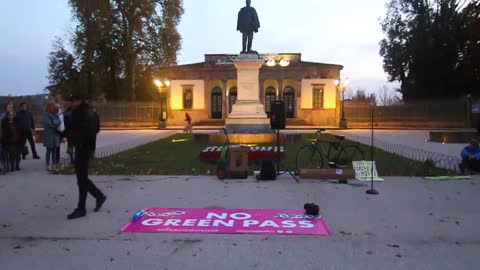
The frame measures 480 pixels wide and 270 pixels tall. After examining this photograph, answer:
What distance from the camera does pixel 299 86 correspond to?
5591cm

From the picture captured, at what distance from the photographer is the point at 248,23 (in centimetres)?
2530

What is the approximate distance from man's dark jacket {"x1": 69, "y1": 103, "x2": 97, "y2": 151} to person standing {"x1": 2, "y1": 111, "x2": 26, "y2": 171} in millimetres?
6182

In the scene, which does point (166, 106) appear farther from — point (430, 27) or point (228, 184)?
point (228, 184)

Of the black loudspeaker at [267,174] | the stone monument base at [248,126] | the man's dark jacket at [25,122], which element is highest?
the man's dark jacket at [25,122]

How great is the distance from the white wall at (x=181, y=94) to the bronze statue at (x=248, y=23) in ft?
102

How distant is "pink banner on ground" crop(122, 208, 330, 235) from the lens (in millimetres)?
6648

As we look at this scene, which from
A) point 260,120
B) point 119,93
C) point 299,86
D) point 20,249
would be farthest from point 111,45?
point 20,249

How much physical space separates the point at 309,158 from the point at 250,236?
6489 mm

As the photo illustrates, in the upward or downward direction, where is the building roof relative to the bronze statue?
upward

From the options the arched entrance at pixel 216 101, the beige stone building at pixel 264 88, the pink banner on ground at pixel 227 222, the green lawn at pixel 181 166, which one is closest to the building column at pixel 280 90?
the beige stone building at pixel 264 88

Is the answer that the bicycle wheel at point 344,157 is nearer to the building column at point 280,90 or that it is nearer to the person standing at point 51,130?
the person standing at point 51,130

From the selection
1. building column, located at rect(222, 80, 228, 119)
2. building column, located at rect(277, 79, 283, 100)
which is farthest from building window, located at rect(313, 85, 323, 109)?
building column, located at rect(222, 80, 228, 119)

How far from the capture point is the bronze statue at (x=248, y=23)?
25203 millimetres

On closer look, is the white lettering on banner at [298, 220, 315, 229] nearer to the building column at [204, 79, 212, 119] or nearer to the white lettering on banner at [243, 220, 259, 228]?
the white lettering on banner at [243, 220, 259, 228]
